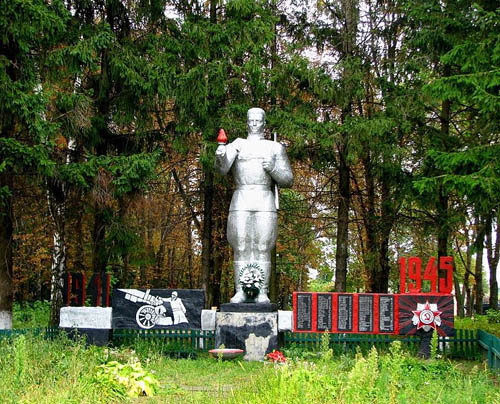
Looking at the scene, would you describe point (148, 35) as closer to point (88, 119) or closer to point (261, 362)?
point (88, 119)

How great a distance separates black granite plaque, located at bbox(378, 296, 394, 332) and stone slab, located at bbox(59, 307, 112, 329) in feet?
14.9

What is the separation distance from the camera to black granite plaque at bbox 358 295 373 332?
394 inches

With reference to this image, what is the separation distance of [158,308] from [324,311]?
110 inches

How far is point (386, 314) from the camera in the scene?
1001 centimetres

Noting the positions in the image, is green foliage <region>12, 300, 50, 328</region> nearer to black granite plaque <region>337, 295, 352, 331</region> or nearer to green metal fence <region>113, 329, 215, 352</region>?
green metal fence <region>113, 329, 215, 352</region>

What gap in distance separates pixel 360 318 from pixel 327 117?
Result: 16.6 ft

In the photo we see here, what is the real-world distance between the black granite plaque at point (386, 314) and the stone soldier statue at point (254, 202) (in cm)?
189

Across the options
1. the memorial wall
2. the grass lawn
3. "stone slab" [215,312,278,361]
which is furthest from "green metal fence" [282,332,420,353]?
the grass lawn

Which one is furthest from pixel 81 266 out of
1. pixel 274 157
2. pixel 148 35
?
pixel 274 157

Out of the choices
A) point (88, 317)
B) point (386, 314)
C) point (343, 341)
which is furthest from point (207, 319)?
point (386, 314)

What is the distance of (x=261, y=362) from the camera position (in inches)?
367

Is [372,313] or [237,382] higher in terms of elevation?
[372,313]

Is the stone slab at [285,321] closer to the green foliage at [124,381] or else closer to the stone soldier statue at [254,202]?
the stone soldier statue at [254,202]

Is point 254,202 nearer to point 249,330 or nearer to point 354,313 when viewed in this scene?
point 249,330
